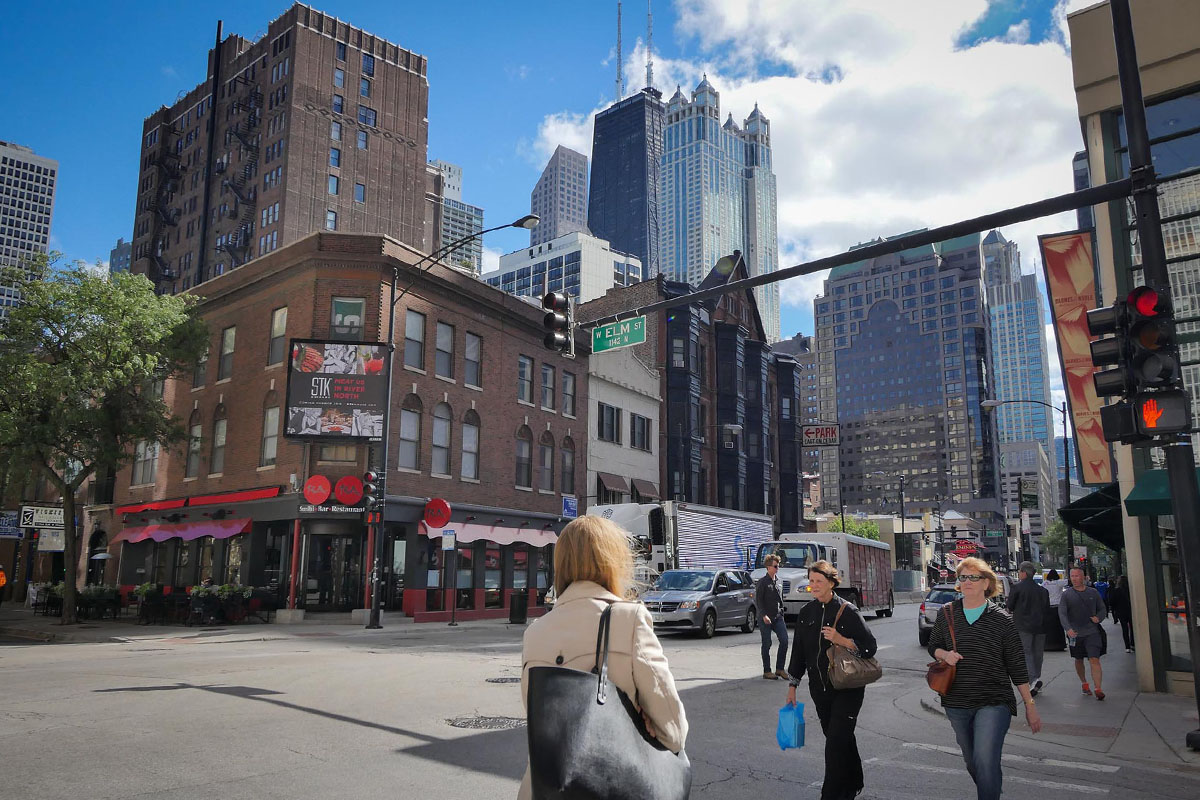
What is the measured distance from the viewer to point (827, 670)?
6375mm

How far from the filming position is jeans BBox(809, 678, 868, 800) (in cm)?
599

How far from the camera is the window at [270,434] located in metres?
→ 30.3

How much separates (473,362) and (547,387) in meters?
5.03

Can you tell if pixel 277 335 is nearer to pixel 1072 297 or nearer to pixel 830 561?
pixel 830 561

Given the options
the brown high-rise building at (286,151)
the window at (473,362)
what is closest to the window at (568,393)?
the window at (473,362)

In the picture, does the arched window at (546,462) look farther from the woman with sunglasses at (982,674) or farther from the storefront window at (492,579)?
the woman with sunglasses at (982,674)

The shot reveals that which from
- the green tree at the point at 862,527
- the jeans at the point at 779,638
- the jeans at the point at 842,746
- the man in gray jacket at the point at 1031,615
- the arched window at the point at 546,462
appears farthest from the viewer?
the green tree at the point at 862,527

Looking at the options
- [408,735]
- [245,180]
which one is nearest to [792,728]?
[408,735]

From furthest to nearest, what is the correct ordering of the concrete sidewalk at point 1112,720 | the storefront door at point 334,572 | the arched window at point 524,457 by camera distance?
the arched window at point 524,457 → the storefront door at point 334,572 → the concrete sidewalk at point 1112,720

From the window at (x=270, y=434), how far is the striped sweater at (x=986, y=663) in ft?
91.0

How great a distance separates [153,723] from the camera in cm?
888

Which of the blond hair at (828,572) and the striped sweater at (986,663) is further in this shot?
the blond hair at (828,572)

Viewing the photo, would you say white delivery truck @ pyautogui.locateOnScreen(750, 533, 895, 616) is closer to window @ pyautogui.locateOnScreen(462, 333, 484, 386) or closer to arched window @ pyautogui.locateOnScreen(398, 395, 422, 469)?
arched window @ pyautogui.locateOnScreen(398, 395, 422, 469)

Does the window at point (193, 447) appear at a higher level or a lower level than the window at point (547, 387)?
lower
